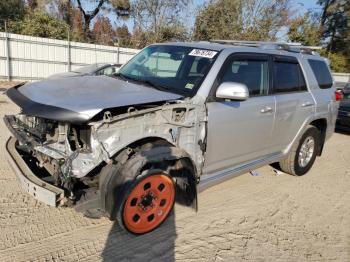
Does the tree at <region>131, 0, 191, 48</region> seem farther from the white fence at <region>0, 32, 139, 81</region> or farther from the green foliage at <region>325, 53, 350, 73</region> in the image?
the green foliage at <region>325, 53, 350, 73</region>

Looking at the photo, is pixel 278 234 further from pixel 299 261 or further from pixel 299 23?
pixel 299 23

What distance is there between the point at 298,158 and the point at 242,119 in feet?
6.70

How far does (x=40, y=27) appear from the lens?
19.8 m

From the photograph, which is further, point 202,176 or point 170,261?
point 202,176

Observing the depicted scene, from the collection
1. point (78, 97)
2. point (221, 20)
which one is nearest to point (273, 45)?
→ point (78, 97)

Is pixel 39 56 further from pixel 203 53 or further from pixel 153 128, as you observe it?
pixel 153 128

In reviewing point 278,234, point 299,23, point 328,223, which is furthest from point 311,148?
point 299,23

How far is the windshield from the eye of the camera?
3.77 m

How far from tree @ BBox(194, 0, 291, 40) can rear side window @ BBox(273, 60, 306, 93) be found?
1935 centimetres

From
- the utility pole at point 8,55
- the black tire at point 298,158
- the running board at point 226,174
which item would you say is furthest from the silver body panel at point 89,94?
the utility pole at point 8,55

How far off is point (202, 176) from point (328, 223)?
1.69 m

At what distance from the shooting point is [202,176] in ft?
12.8

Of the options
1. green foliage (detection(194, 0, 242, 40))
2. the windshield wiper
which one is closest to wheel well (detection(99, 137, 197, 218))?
the windshield wiper

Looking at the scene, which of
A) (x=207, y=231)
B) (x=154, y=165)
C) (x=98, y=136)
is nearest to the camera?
(x=98, y=136)
